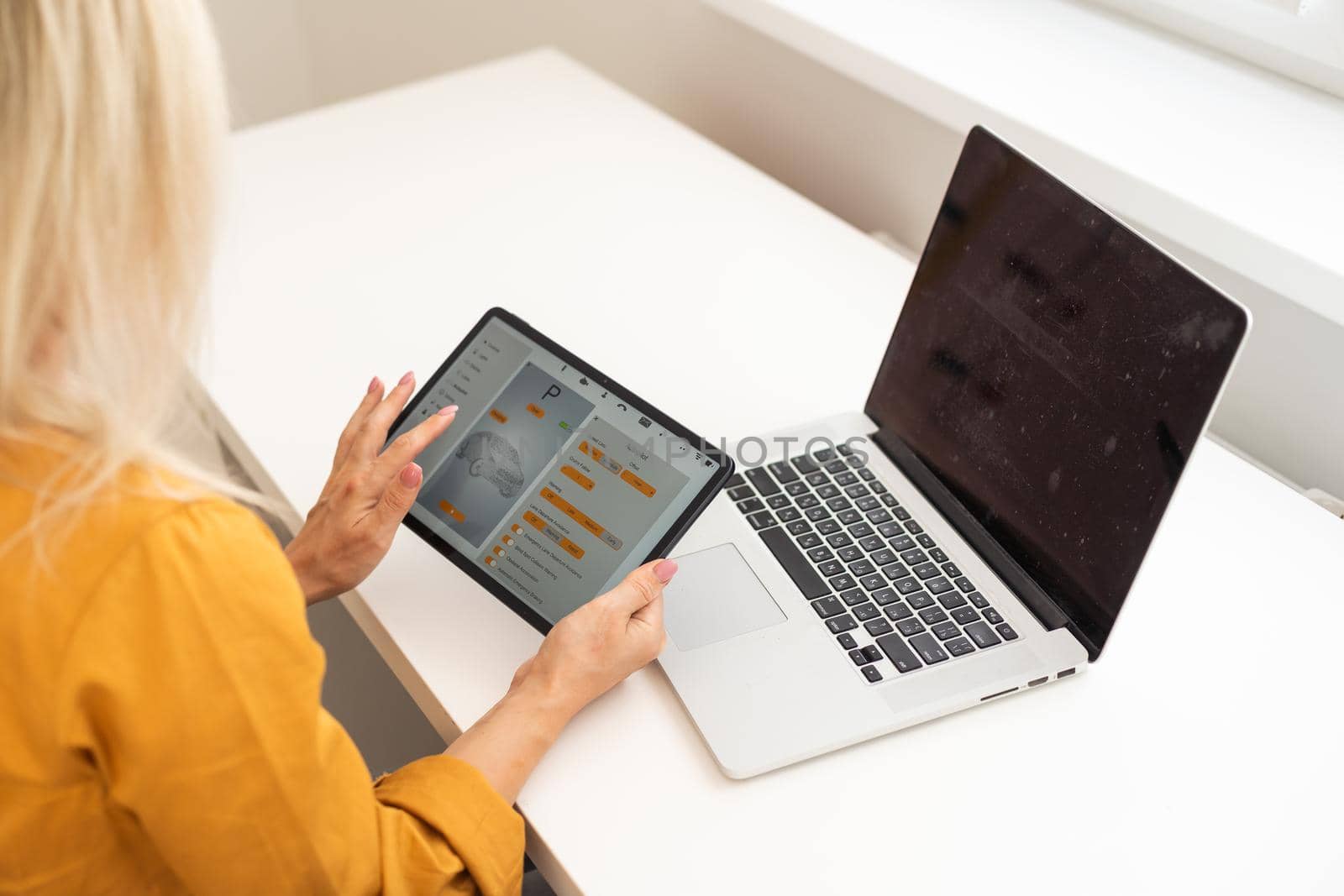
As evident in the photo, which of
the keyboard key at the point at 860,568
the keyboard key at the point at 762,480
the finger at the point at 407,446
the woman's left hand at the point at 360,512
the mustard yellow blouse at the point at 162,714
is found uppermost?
the keyboard key at the point at 762,480

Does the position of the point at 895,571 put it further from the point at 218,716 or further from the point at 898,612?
the point at 218,716

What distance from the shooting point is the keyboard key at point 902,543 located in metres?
0.77

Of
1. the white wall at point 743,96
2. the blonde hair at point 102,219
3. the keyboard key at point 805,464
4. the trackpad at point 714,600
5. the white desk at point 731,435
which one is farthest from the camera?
the white wall at point 743,96

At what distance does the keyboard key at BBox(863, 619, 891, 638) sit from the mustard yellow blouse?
318 millimetres

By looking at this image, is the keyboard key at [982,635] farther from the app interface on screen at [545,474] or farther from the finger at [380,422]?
the finger at [380,422]

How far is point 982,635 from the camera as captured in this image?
71 cm

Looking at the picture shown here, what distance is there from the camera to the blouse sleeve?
0.48 m

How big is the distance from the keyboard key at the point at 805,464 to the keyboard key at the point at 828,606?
0.12 metres

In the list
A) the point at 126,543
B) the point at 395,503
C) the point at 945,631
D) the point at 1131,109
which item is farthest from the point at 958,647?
the point at 1131,109

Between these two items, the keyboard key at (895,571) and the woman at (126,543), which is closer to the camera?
the woman at (126,543)

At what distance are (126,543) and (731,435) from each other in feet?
1.64

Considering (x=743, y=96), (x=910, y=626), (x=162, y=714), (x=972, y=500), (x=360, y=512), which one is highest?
(x=743, y=96)

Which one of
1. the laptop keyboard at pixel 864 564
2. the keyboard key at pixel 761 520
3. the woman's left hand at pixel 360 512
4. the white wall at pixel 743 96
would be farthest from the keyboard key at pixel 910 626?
the white wall at pixel 743 96

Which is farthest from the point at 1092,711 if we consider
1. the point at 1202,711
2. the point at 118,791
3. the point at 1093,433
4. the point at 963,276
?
the point at 118,791
